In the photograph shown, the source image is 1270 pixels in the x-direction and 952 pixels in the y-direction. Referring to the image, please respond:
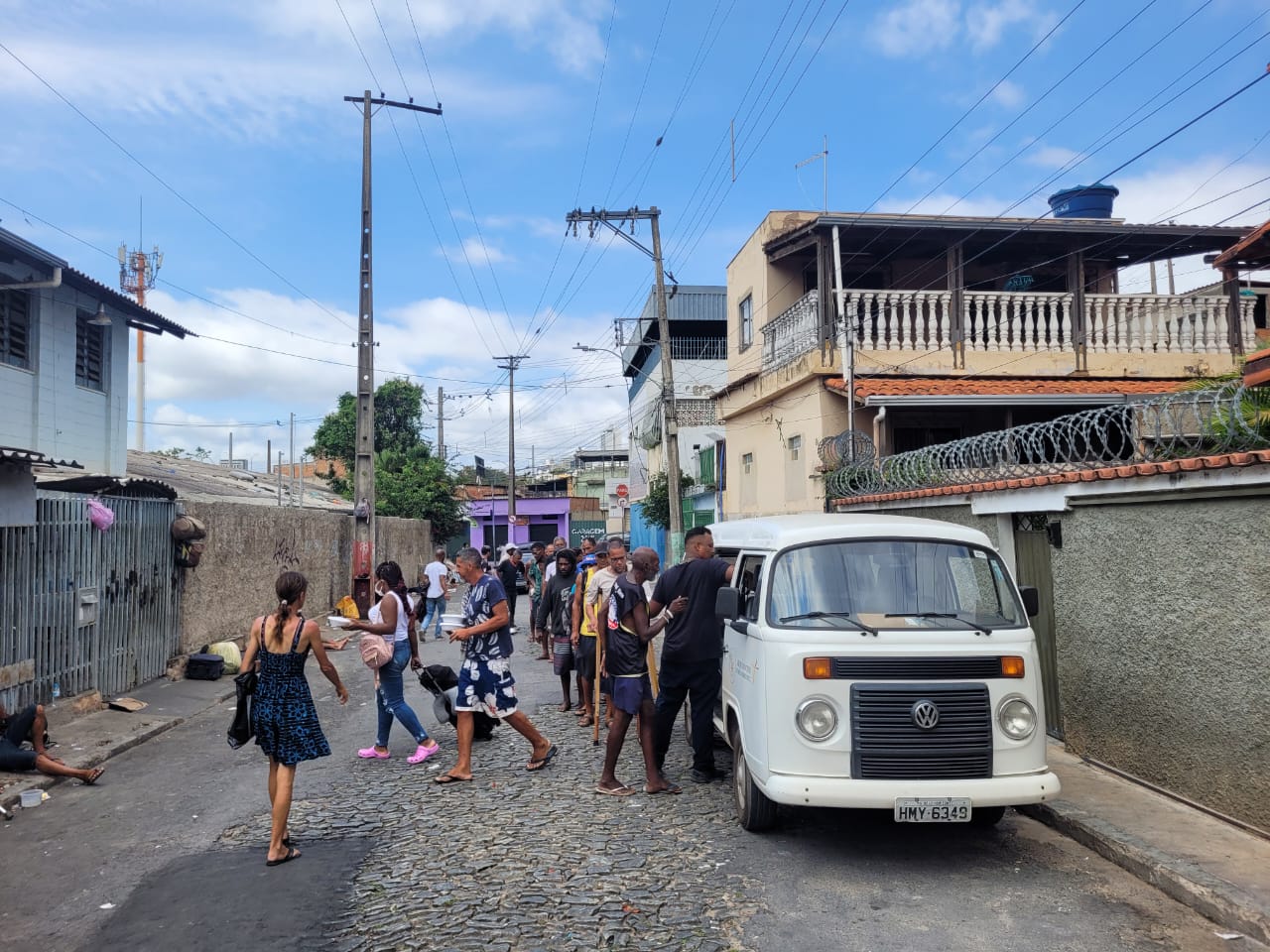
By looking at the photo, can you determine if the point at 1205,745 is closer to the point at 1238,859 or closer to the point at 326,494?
the point at 1238,859

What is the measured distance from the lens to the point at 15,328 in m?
14.8

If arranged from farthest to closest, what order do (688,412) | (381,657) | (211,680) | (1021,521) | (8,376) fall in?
(688,412) < (8,376) < (211,680) < (1021,521) < (381,657)

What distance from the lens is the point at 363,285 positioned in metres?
19.4

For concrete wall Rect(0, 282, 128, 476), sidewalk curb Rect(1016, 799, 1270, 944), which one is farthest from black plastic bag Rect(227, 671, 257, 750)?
concrete wall Rect(0, 282, 128, 476)

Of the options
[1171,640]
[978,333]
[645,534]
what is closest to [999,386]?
[978,333]

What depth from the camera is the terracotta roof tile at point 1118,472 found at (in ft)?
18.3

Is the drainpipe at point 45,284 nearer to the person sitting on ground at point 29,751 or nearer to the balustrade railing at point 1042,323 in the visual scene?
the person sitting on ground at point 29,751

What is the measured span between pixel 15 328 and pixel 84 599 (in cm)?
690

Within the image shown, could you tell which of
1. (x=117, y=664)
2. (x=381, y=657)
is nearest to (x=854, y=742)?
(x=381, y=657)

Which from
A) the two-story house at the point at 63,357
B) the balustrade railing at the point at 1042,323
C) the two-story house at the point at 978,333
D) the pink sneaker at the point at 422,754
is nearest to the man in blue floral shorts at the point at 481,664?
the pink sneaker at the point at 422,754

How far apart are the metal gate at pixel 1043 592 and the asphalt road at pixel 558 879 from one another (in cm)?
209

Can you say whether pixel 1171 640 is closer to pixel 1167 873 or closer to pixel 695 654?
pixel 1167 873

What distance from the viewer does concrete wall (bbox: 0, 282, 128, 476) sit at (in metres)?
14.8

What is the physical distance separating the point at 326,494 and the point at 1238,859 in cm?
3535
